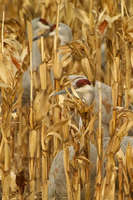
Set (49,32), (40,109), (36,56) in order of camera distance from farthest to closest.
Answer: (49,32)
(36,56)
(40,109)

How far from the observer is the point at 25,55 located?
62.7 inches

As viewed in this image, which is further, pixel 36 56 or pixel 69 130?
pixel 36 56

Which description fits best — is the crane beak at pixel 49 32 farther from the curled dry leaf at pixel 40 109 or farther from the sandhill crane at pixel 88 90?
the curled dry leaf at pixel 40 109

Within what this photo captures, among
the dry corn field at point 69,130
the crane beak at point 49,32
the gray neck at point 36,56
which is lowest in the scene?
the dry corn field at point 69,130

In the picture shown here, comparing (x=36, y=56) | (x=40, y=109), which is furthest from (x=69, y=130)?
(x=36, y=56)

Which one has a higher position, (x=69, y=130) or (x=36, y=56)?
(x=36, y=56)

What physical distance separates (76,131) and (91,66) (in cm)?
24

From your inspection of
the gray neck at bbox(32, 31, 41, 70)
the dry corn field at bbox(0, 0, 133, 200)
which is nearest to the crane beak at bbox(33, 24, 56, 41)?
the gray neck at bbox(32, 31, 41, 70)

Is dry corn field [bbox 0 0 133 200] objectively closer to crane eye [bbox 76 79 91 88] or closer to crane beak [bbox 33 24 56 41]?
crane eye [bbox 76 79 91 88]

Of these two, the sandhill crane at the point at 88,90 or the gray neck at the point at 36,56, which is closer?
the sandhill crane at the point at 88,90

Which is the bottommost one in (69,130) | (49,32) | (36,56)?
(69,130)

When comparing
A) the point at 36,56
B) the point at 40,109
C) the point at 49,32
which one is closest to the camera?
the point at 40,109

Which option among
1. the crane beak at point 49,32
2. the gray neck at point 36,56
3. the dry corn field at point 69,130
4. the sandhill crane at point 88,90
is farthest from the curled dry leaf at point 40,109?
the crane beak at point 49,32

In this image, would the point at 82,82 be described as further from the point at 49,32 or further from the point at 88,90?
the point at 49,32
